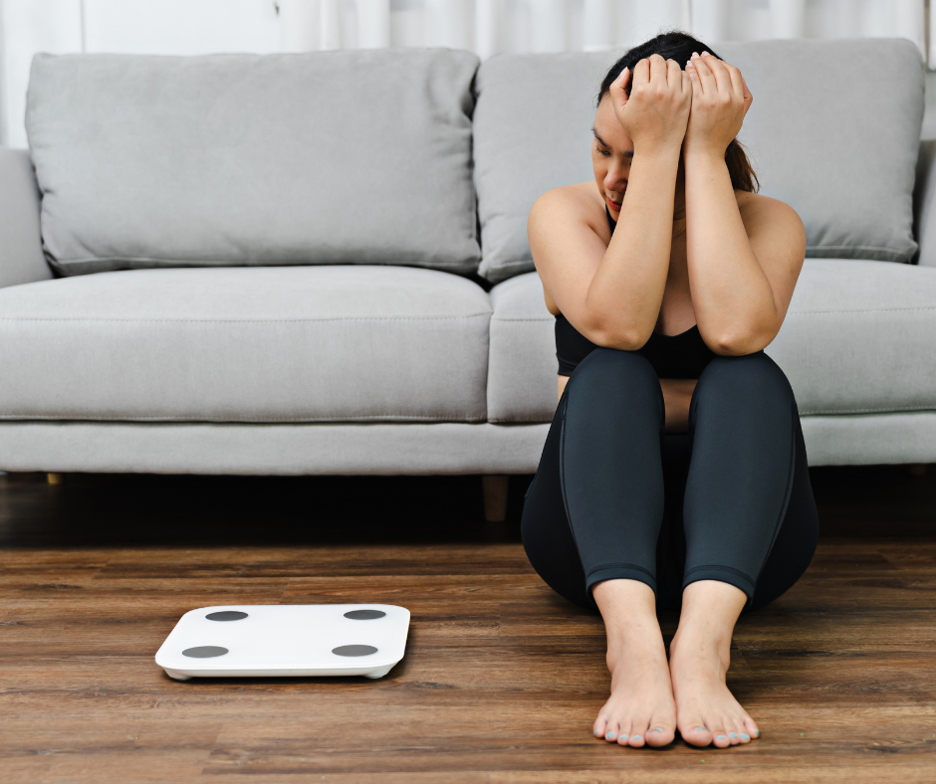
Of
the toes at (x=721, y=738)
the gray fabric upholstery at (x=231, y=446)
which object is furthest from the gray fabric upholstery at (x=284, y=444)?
the toes at (x=721, y=738)

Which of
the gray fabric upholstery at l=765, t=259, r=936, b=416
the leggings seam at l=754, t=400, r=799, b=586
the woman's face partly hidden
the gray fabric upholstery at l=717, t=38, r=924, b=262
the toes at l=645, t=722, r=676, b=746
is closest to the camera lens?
the toes at l=645, t=722, r=676, b=746

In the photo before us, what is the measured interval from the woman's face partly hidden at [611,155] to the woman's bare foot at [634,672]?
531 mm

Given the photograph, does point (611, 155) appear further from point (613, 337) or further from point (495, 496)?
point (495, 496)

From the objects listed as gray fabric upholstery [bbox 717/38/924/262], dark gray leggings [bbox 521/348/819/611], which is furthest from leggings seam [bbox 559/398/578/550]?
gray fabric upholstery [bbox 717/38/924/262]

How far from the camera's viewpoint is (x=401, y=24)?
2.27m

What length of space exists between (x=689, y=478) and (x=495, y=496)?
668 mm

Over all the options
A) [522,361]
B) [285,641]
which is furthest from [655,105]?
[285,641]

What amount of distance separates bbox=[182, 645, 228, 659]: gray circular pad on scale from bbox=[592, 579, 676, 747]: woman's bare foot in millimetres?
483

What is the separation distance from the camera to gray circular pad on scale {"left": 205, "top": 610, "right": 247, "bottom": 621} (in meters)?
1.17

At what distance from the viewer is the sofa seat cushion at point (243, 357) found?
140 centimetres

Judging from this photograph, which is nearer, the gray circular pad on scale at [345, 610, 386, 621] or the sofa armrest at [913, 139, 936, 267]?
the gray circular pad on scale at [345, 610, 386, 621]

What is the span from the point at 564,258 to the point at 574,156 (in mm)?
770

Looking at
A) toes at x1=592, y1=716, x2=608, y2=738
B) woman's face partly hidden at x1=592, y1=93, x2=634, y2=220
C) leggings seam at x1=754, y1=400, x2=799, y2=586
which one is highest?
woman's face partly hidden at x1=592, y1=93, x2=634, y2=220

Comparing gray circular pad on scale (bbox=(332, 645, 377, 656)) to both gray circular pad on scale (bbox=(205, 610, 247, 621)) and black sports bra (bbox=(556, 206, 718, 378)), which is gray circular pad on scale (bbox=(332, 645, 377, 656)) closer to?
gray circular pad on scale (bbox=(205, 610, 247, 621))
